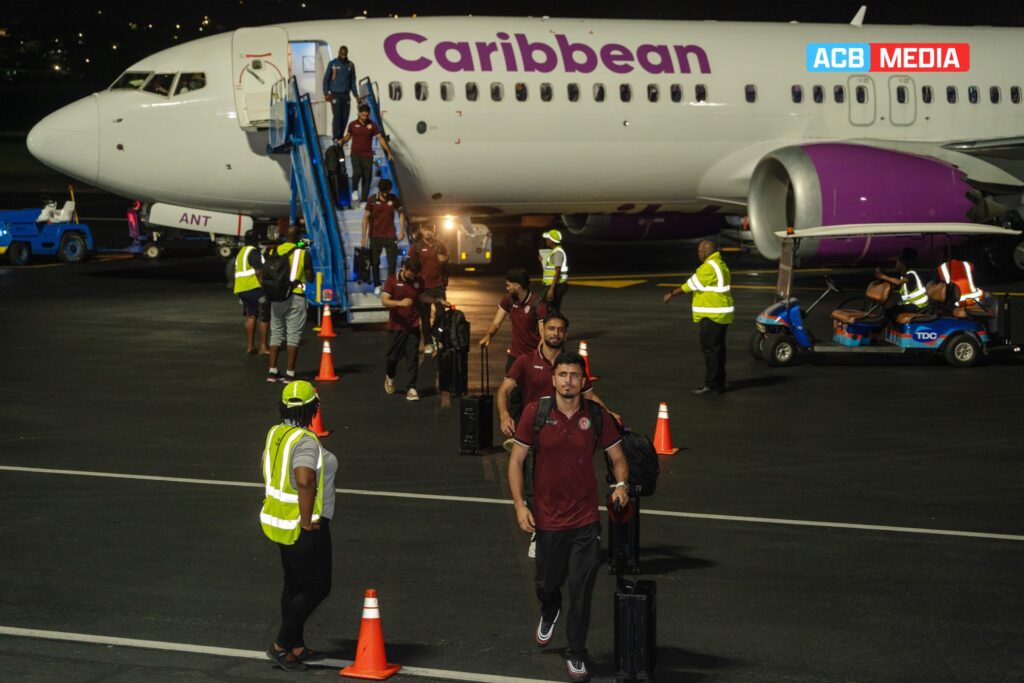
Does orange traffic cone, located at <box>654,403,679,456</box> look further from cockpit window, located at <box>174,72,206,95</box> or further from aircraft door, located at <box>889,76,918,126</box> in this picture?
aircraft door, located at <box>889,76,918,126</box>

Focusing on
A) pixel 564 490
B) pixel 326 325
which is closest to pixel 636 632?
pixel 564 490

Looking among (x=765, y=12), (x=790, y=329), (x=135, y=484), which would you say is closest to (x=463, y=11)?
(x=765, y=12)

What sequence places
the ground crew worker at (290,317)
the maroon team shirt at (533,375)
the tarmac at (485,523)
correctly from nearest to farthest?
the tarmac at (485,523)
the maroon team shirt at (533,375)
the ground crew worker at (290,317)

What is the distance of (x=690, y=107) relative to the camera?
30797 mm

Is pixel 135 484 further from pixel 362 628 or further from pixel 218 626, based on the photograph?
pixel 362 628

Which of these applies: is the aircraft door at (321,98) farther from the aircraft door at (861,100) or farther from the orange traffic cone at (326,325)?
the aircraft door at (861,100)

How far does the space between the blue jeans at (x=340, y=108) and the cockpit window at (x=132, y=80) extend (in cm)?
421

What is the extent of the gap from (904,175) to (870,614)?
20331 millimetres

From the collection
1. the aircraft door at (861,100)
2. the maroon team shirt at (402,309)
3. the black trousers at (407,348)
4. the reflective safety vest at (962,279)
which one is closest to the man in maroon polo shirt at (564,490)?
the maroon team shirt at (402,309)

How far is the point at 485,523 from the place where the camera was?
1266cm

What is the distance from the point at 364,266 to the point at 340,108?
3800 millimetres

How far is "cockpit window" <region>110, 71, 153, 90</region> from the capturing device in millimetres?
29125

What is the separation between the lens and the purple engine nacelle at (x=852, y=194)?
27.9 meters

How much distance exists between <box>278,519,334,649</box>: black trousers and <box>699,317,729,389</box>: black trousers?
1036cm
